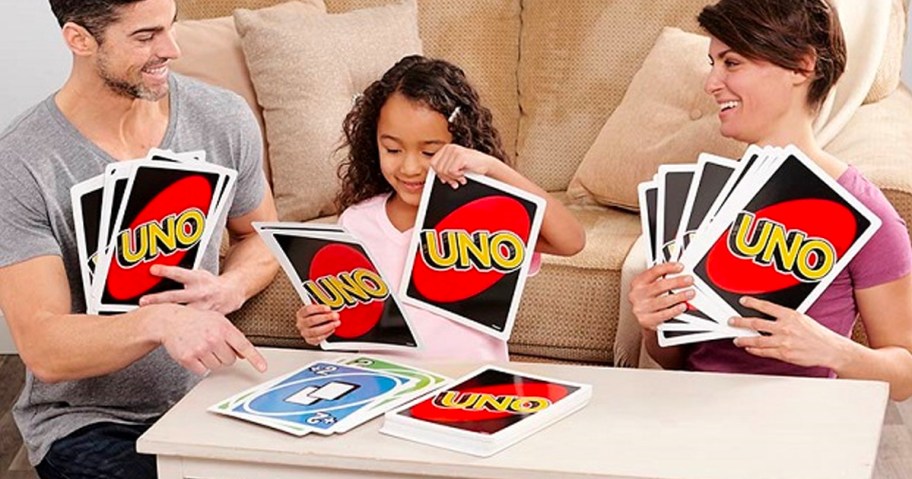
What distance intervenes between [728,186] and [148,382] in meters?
0.97

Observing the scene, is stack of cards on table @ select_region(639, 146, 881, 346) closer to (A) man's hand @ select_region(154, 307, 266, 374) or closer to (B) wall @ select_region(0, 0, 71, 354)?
(A) man's hand @ select_region(154, 307, 266, 374)

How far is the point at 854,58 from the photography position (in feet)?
10.3

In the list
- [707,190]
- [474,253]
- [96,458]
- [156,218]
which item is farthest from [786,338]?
[96,458]

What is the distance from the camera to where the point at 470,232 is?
86.1 inches

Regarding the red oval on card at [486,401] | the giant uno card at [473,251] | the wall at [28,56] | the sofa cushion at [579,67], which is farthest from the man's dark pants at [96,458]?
the wall at [28,56]

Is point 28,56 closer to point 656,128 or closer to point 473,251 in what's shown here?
point 656,128

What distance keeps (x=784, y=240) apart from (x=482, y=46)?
62.3 inches

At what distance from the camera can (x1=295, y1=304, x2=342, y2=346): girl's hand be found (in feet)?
7.34

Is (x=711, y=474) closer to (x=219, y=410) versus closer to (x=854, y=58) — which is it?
(x=219, y=410)

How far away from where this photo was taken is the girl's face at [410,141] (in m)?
2.35

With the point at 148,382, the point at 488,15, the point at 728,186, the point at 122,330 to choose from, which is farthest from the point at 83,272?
the point at 488,15

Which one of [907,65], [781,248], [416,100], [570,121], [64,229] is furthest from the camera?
[907,65]


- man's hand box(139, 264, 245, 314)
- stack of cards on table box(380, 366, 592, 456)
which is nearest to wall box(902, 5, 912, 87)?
man's hand box(139, 264, 245, 314)

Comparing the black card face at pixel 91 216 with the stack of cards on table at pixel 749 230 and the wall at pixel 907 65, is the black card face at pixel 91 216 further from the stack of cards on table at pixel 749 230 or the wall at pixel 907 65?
the wall at pixel 907 65
